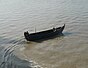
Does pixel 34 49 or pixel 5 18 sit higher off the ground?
pixel 5 18

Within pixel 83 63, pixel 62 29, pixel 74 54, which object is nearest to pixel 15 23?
pixel 62 29

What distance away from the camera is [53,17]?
111 ft

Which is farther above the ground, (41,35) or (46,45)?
(41,35)

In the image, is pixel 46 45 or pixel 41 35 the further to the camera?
pixel 41 35

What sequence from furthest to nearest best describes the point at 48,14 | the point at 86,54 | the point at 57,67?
the point at 48,14 < the point at 86,54 < the point at 57,67

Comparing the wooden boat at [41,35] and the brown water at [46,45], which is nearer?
the brown water at [46,45]

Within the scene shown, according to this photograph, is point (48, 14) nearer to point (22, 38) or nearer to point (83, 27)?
point (83, 27)

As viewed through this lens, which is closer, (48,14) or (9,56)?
(9,56)

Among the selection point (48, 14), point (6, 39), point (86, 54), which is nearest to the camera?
point (86, 54)

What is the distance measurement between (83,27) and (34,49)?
9.00 meters

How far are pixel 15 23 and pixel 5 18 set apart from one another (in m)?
4.45

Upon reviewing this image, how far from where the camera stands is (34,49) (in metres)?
21.1

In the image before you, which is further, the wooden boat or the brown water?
the wooden boat

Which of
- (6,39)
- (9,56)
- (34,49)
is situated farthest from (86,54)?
(6,39)
